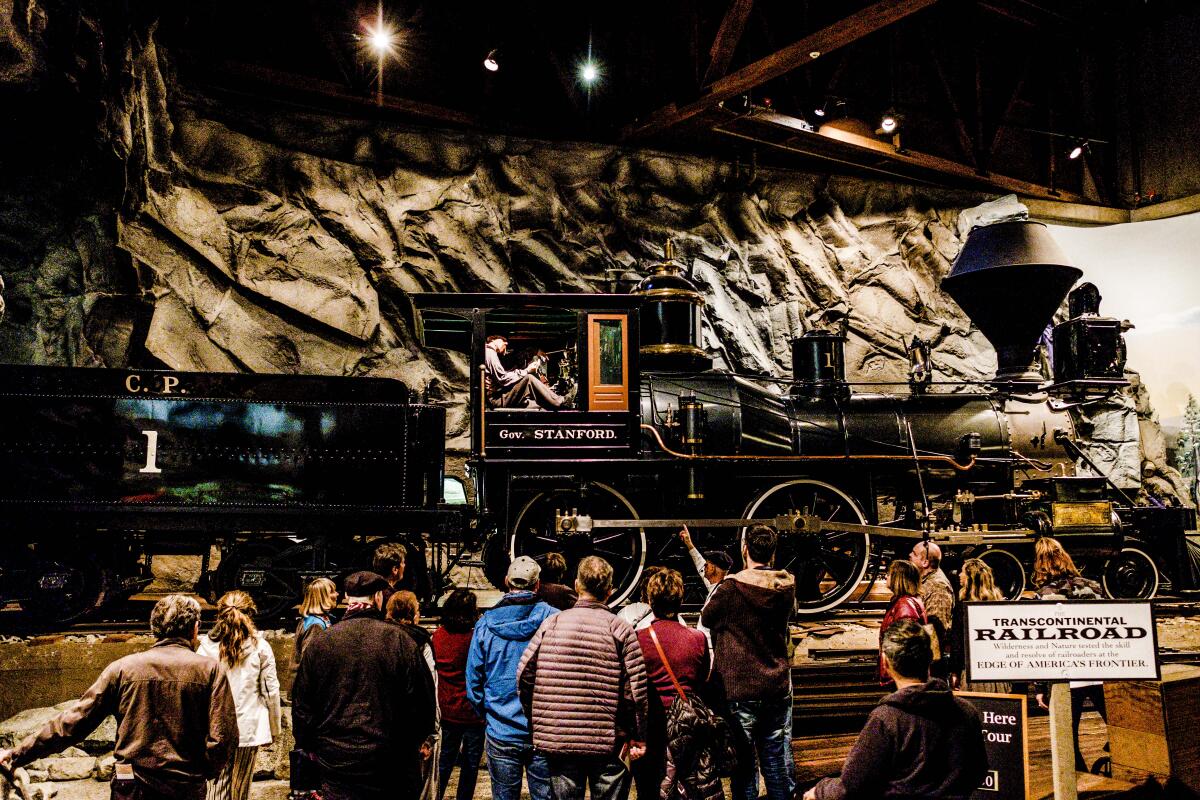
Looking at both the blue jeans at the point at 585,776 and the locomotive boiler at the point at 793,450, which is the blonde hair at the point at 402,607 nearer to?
the blue jeans at the point at 585,776

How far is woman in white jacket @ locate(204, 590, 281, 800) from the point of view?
355 centimetres

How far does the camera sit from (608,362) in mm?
6816

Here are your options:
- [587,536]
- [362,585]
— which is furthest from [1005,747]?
[587,536]

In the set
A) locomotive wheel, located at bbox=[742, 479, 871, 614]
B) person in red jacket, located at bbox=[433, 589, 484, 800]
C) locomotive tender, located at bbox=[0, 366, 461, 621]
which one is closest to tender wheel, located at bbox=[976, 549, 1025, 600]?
locomotive wheel, located at bbox=[742, 479, 871, 614]

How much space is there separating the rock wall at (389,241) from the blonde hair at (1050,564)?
6802mm

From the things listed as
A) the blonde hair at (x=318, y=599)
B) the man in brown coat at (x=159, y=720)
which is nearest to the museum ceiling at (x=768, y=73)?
the blonde hair at (x=318, y=599)

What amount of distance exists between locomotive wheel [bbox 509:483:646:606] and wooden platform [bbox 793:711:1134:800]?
253 centimetres

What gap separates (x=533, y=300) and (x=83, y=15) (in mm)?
5511

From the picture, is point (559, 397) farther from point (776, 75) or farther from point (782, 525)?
point (776, 75)

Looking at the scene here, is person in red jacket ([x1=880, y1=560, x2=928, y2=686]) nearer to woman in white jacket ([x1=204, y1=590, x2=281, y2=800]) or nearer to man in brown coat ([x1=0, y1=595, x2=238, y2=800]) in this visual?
woman in white jacket ([x1=204, y1=590, x2=281, y2=800])

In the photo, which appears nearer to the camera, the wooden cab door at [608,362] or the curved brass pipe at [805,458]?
the wooden cab door at [608,362]

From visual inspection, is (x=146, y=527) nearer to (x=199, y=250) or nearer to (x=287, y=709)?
(x=287, y=709)

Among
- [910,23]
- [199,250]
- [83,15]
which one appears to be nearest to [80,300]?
[199,250]

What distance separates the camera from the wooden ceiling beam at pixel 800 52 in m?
9.25
